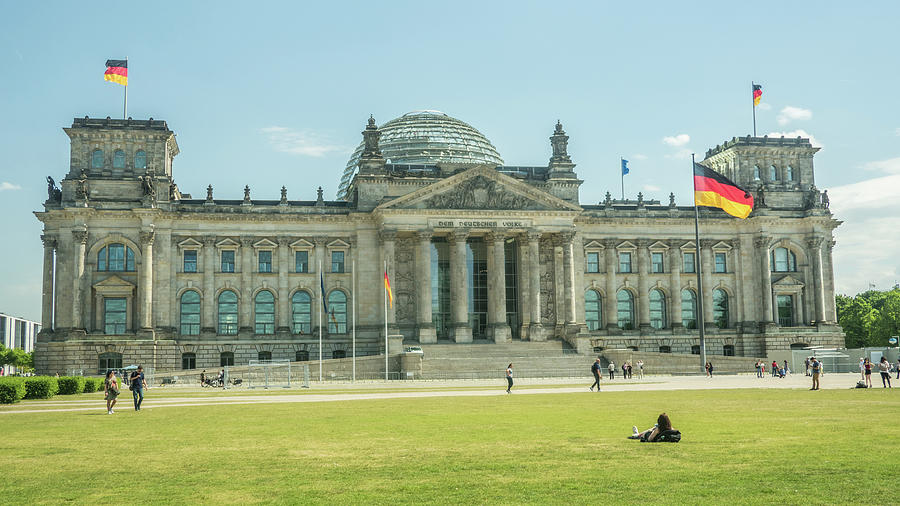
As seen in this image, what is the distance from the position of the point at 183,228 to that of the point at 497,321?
31474mm

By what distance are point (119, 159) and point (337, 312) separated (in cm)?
2559

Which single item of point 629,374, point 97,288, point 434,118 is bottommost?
point 629,374

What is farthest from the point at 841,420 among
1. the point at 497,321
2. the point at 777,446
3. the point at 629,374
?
the point at 497,321

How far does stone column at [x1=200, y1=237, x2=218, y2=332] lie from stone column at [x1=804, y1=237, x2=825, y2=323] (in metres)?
62.4

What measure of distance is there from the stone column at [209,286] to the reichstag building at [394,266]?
14cm

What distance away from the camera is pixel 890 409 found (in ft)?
105

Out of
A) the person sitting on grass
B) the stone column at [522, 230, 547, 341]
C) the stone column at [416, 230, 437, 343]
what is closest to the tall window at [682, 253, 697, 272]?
the stone column at [522, 230, 547, 341]

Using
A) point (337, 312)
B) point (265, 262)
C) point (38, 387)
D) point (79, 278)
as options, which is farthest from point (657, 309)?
point (38, 387)

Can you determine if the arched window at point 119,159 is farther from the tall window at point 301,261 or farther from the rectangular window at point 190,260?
the tall window at point 301,261

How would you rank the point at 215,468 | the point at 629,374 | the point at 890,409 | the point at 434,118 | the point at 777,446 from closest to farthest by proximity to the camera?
1. the point at 215,468
2. the point at 777,446
3. the point at 890,409
4. the point at 629,374
5. the point at 434,118

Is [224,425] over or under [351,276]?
under

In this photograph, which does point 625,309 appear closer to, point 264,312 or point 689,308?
point 689,308

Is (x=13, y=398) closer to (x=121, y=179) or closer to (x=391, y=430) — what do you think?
(x=391, y=430)

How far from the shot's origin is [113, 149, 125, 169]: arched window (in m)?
84.9
